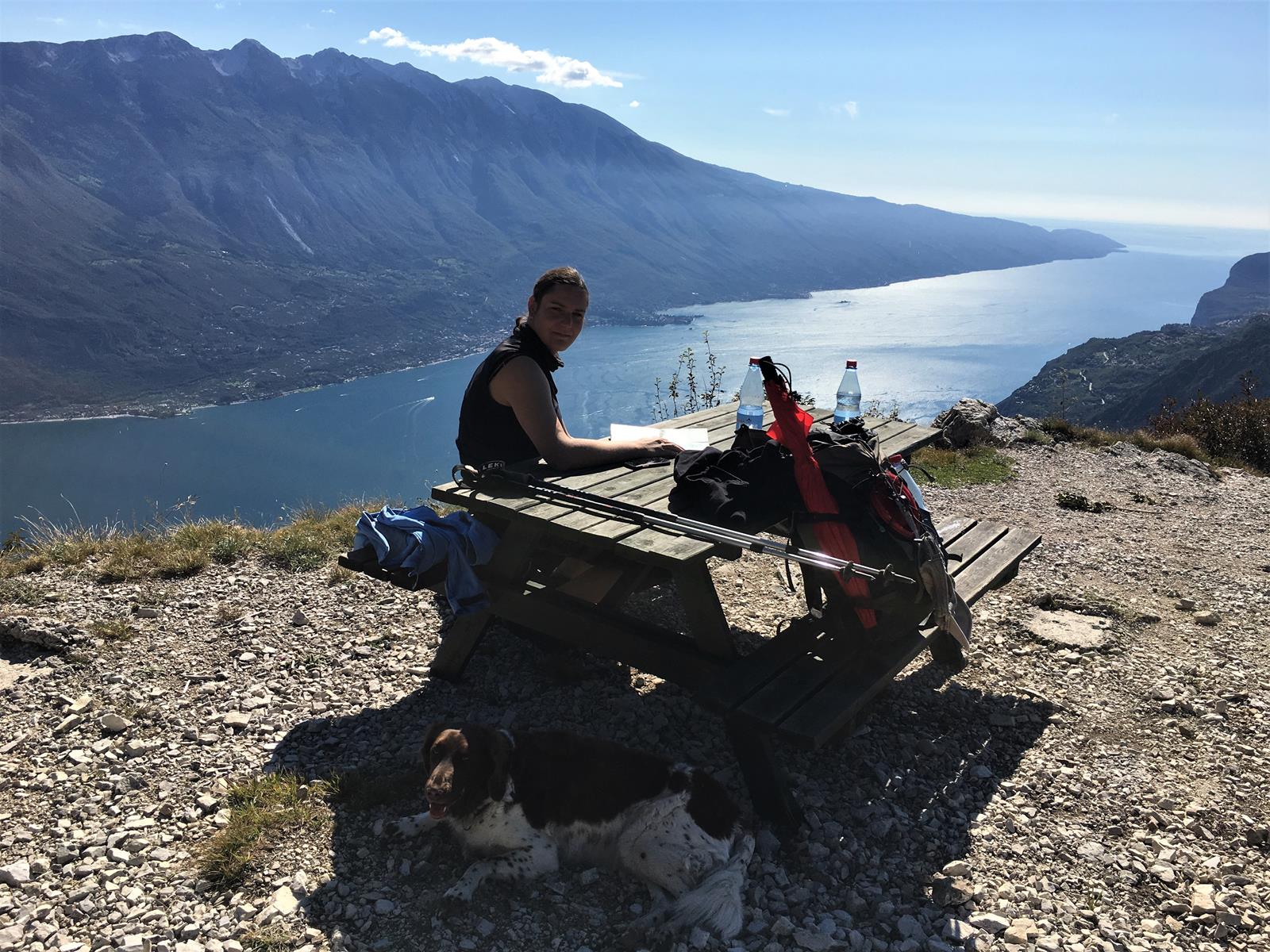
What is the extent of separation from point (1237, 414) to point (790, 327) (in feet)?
364

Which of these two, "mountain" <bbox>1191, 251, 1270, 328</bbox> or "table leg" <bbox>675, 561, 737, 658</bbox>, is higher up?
"mountain" <bbox>1191, 251, 1270, 328</bbox>

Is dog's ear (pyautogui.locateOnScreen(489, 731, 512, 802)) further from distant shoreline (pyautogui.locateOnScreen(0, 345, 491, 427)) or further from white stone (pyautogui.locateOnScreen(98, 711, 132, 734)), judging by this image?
distant shoreline (pyautogui.locateOnScreen(0, 345, 491, 427))

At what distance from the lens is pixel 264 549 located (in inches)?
245

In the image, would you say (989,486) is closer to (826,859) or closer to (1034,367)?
(826,859)

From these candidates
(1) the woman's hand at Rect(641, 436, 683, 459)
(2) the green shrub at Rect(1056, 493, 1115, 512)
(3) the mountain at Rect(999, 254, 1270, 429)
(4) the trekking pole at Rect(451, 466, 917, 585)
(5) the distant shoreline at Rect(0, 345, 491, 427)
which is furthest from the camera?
(5) the distant shoreline at Rect(0, 345, 491, 427)

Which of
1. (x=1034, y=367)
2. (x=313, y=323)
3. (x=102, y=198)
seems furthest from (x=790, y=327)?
(x=102, y=198)

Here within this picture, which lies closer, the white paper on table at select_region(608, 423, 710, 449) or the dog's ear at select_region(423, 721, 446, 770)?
the dog's ear at select_region(423, 721, 446, 770)

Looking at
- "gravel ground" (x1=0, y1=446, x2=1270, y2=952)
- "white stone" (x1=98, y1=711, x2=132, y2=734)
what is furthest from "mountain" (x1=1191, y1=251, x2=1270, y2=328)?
"white stone" (x1=98, y1=711, x2=132, y2=734)

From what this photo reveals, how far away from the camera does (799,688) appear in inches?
127

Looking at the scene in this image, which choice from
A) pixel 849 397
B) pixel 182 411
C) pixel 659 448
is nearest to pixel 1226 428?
pixel 849 397

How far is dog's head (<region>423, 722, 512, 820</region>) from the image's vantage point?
2.83 m

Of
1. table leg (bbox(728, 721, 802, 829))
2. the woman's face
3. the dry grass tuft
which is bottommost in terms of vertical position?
the dry grass tuft

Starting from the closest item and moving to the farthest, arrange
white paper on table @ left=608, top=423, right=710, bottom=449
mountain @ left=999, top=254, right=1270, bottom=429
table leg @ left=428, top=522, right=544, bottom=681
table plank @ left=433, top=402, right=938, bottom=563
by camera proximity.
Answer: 1. table plank @ left=433, top=402, right=938, bottom=563
2. table leg @ left=428, top=522, right=544, bottom=681
3. white paper on table @ left=608, top=423, right=710, bottom=449
4. mountain @ left=999, top=254, right=1270, bottom=429

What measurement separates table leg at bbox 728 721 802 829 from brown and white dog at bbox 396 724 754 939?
0.87 feet
